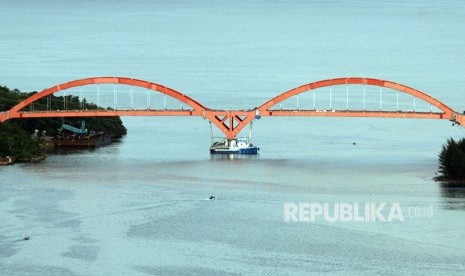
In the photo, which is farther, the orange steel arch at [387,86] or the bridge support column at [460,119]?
the bridge support column at [460,119]

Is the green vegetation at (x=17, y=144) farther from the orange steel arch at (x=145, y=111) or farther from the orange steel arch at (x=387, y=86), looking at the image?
the orange steel arch at (x=387, y=86)

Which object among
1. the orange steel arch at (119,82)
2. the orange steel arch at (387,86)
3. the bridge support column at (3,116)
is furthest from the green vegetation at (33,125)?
the orange steel arch at (387,86)

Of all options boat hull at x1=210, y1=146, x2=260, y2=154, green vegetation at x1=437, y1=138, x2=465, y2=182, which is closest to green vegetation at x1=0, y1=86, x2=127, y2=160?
boat hull at x1=210, y1=146, x2=260, y2=154

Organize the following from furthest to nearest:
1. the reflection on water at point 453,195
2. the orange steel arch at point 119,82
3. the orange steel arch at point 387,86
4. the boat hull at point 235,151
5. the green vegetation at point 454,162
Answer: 1. the orange steel arch at point 119,82
2. the boat hull at point 235,151
3. the orange steel arch at point 387,86
4. the green vegetation at point 454,162
5. the reflection on water at point 453,195

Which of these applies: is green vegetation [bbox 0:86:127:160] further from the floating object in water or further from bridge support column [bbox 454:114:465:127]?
bridge support column [bbox 454:114:465:127]

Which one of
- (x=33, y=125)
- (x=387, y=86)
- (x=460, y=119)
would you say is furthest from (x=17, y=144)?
(x=460, y=119)

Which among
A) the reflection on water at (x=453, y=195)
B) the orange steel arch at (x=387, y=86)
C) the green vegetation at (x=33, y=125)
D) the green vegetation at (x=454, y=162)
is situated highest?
the orange steel arch at (x=387, y=86)

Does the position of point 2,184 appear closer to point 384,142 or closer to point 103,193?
point 103,193
